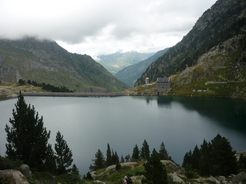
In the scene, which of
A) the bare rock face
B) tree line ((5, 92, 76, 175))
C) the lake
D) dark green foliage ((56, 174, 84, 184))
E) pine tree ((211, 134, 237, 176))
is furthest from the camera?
the lake

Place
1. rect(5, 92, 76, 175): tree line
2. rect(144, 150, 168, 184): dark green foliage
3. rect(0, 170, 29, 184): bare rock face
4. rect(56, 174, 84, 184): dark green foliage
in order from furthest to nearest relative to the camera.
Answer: rect(5, 92, 76, 175): tree line, rect(56, 174, 84, 184): dark green foliage, rect(144, 150, 168, 184): dark green foliage, rect(0, 170, 29, 184): bare rock face

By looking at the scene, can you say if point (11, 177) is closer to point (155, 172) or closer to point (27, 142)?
point (27, 142)

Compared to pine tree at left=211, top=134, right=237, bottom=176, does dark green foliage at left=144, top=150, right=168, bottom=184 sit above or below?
above

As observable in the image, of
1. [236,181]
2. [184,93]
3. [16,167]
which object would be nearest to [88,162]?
[16,167]

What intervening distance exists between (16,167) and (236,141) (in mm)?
65586

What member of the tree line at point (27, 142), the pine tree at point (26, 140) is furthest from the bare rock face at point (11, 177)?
the pine tree at point (26, 140)

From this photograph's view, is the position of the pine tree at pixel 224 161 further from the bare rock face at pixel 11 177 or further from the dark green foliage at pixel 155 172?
the bare rock face at pixel 11 177

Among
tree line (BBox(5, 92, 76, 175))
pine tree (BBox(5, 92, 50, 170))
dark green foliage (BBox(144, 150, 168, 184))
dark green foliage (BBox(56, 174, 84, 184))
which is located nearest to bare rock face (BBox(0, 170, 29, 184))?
dark green foliage (BBox(56, 174, 84, 184))

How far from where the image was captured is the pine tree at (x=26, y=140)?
25688 mm

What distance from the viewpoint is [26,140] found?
84.1 ft

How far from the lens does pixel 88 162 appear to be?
50625 mm

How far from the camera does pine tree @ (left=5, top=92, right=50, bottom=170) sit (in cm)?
2569

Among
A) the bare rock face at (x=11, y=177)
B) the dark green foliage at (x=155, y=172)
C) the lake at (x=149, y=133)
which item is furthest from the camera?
the lake at (x=149, y=133)

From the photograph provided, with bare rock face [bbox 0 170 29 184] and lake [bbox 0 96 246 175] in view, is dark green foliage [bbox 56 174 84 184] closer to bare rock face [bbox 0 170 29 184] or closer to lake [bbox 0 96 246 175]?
bare rock face [bbox 0 170 29 184]
